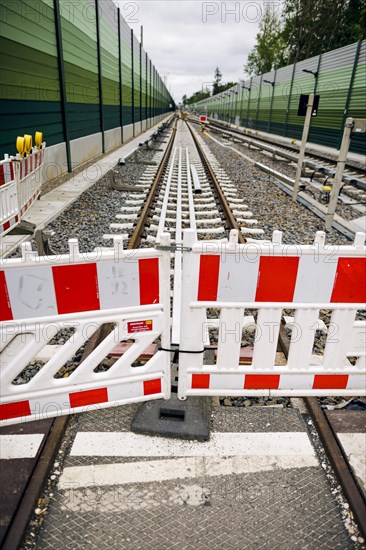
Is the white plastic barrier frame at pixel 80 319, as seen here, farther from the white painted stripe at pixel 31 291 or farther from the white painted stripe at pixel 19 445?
the white painted stripe at pixel 19 445

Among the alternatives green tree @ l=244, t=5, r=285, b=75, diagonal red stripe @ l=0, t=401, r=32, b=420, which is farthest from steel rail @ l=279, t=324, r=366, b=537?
green tree @ l=244, t=5, r=285, b=75

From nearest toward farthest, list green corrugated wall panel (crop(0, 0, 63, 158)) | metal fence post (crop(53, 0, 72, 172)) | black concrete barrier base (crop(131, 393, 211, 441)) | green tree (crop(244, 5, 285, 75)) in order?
black concrete barrier base (crop(131, 393, 211, 441)) → green corrugated wall panel (crop(0, 0, 63, 158)) → metal fence post (crop(53, 0, 72, 172)) → green tree (crop(244, 5, 285, 75))

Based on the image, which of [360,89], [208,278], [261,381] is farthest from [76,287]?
[360,89]

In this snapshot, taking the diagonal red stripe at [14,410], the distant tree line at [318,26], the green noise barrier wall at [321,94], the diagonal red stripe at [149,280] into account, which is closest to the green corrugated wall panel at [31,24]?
the diagonal red stripe at [149,280]

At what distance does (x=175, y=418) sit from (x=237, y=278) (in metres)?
1.10

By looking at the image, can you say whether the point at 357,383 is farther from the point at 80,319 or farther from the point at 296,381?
the point at 80,319

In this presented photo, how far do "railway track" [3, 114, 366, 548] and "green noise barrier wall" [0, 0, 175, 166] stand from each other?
316cm

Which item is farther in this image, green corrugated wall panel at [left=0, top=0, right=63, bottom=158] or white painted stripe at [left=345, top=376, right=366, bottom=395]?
green corrugated wall panel at [left=0, top=0, right=63, bottom=158]

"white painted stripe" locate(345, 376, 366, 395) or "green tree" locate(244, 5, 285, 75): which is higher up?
"green tree" locate(244, 5, 285, 75)

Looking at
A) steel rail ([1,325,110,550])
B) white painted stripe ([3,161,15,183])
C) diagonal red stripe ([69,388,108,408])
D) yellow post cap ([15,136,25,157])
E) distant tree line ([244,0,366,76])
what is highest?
distant tree line ([244,0,366,76])

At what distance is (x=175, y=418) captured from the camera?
8.62ft

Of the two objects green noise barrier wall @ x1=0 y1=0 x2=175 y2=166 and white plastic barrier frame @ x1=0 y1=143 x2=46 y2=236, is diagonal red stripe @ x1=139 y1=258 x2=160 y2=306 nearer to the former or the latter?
white plastic barrier frame @ x1=0 y1=143 x2=46 y2=236

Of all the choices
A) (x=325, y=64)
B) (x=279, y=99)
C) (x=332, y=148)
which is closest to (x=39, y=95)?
(x=332, y=148)

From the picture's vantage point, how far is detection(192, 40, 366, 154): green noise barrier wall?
2370 cm
